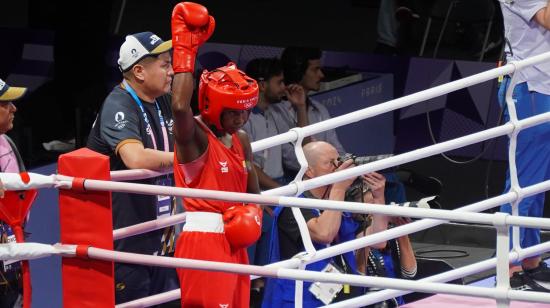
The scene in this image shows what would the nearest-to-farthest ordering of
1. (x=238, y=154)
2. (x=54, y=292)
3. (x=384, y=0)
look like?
(x=238, y=154) → (x=54, y=292) → (x=384, y=0)

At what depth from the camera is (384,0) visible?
1171 centimetres

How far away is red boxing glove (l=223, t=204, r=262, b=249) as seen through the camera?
448 centimetres

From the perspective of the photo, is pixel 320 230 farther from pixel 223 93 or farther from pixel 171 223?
pixel 223 93

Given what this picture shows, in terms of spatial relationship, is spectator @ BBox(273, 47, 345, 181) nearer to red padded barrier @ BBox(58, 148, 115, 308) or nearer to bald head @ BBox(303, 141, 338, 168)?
bald head @ BBox(303, 141, 338, 168)

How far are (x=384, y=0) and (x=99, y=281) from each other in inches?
305

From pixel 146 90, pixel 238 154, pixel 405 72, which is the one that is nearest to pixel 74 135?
pixel 405 72

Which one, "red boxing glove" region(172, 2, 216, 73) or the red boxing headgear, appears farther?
the red boxing headgear

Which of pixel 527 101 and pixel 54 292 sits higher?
pixel 527 101

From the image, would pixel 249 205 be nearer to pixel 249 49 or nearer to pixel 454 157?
pixel 249 49

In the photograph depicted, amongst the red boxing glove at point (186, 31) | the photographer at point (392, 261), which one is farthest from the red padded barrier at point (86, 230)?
the photographer at point (392, 261)

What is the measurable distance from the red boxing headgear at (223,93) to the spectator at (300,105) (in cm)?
389

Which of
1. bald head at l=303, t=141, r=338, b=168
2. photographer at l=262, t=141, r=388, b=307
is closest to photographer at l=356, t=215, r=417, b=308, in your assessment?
photographer at l=262, t=141, r=388, b=307

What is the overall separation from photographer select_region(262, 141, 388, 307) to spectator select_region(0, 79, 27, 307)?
1.18m

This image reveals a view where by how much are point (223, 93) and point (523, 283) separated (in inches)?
80.6
